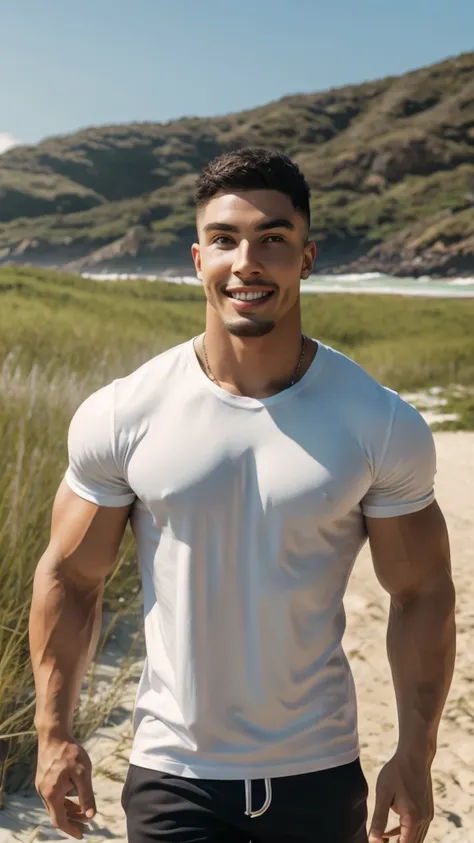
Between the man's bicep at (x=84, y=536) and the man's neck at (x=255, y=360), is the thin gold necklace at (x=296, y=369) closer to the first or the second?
the man's neck at (x=255, y=360)

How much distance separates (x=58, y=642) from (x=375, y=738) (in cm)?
299

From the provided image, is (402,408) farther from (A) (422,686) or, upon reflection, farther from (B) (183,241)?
(B) (183,241)

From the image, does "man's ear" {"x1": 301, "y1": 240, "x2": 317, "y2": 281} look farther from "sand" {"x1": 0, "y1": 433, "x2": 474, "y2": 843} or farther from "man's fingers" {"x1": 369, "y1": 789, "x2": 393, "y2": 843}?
"sand" {"x1": 0, "y1": 433, "x2": 474, "y2": 843}

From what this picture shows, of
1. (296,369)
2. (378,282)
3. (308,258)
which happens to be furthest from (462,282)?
(296,369)

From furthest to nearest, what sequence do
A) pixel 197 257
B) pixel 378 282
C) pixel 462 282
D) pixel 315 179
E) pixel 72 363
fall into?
pixel 315 179
pixel 378 282
pixel 462 282
pixel 72 363
pixel 197 257

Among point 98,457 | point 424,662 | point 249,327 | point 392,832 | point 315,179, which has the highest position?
point 249,327

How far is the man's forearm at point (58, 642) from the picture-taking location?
6.34 ft

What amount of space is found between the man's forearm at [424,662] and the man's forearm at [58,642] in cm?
69

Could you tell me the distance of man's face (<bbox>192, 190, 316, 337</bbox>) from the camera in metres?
1.88

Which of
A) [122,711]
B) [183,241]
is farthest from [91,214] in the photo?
[122,711]

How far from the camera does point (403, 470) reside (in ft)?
5.95

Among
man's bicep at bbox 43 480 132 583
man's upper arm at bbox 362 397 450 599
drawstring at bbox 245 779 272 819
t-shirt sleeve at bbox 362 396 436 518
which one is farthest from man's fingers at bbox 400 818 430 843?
man's bicep at bbox 43 480 132 583

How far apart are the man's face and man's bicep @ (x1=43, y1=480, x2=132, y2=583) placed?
476 mm

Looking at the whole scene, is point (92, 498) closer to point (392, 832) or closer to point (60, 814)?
point (60, 814)
